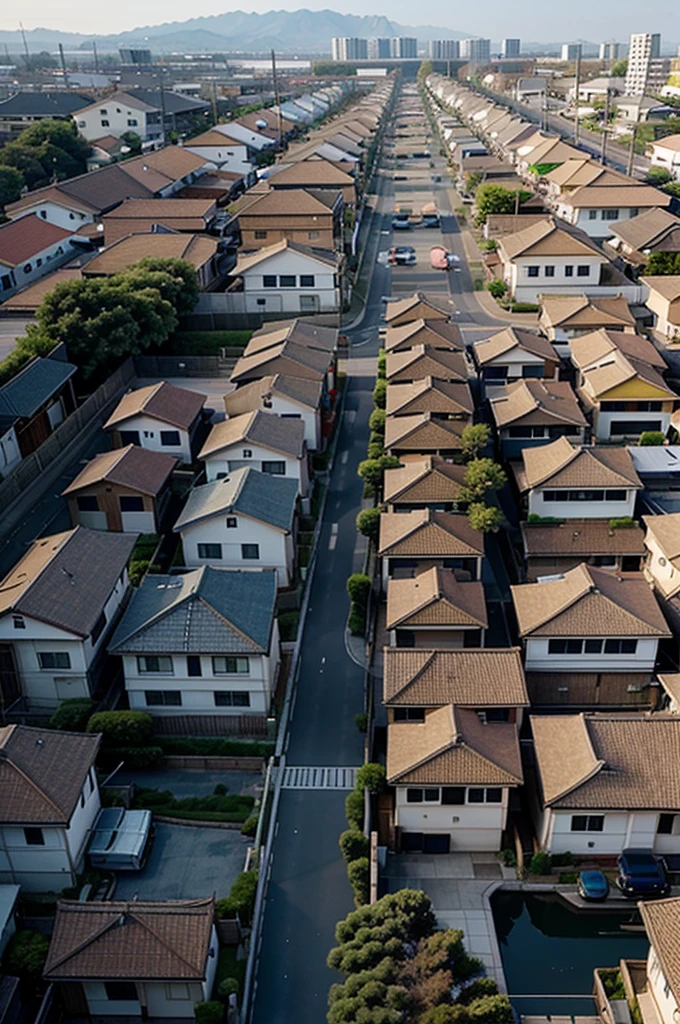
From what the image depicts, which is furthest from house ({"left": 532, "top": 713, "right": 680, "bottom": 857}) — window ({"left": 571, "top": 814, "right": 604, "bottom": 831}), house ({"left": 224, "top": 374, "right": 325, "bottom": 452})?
house ({"left": 224, "top": 374, "right": 325, "bottom": 452})

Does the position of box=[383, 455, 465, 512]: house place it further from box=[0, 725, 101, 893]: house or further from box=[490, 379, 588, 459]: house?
box=[0, 725, 101, 893]: house

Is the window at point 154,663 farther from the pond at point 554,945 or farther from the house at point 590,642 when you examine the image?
the pond at point 554,945

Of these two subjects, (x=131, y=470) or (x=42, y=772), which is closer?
(x=42, y=772)

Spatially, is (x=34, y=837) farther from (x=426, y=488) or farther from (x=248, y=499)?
(x=426, y=488)

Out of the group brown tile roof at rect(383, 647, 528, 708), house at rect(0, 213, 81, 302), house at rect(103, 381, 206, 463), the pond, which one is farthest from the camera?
house at rect(0, 213, 81, 302)

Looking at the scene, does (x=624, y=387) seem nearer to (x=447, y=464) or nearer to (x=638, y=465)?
(x=638, y=465)

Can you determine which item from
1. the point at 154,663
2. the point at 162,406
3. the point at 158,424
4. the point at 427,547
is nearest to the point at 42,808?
the point at 154,663

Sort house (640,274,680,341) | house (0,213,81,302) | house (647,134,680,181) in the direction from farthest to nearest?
1. house (647,134,680,181)
2. house (0,213,81,302)
3. house (640,274,680,341)
